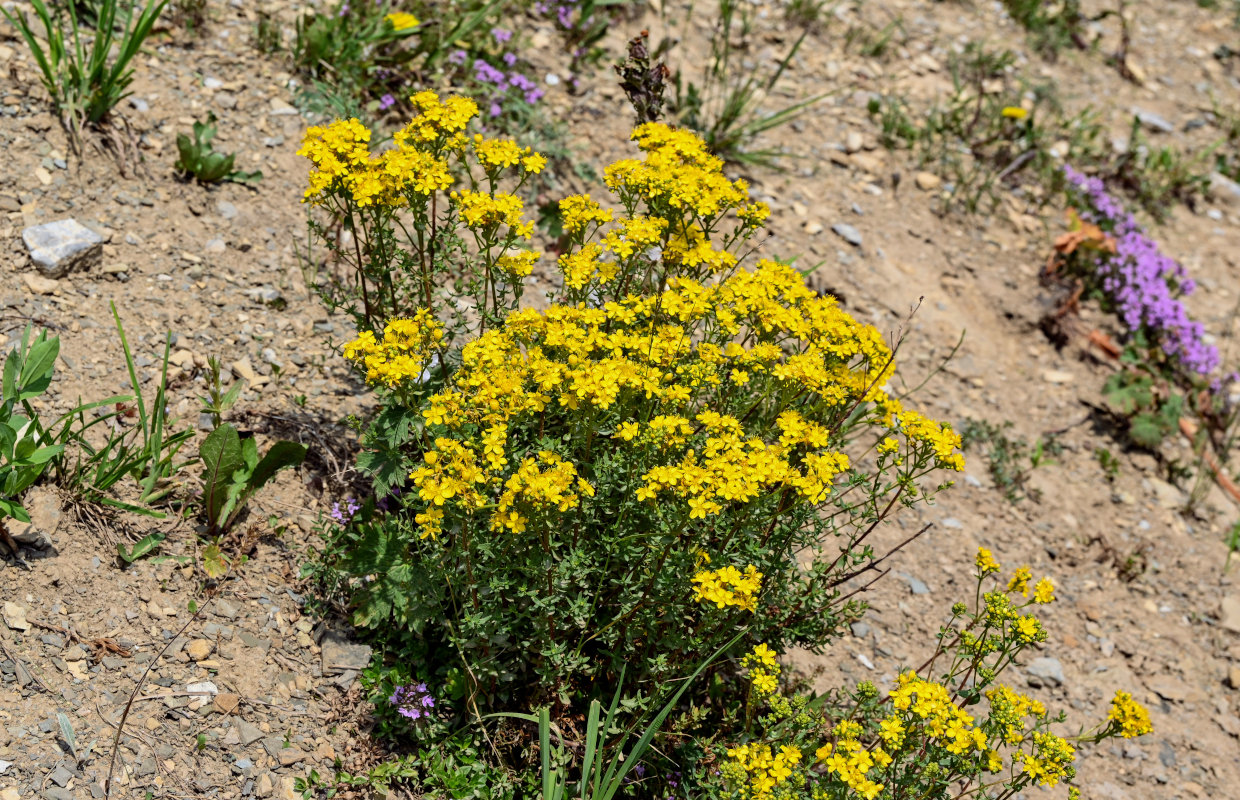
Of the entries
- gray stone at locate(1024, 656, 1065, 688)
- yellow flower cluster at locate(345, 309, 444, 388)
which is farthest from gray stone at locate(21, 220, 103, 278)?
gray stone at locate(1024, 656, 1065, 688)

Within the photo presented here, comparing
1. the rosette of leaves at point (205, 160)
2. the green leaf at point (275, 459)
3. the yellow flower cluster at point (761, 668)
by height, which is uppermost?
the rosette of leaves at point (205, 160)

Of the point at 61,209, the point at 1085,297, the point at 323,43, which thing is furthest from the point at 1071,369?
the point at 61,209

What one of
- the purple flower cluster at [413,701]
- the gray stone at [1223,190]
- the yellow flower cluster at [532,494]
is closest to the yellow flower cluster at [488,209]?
the yellow flower cluster at [532,494]

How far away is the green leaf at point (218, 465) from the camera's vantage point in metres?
3.27

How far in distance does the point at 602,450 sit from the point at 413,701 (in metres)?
1.03

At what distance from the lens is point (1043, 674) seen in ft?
13.9

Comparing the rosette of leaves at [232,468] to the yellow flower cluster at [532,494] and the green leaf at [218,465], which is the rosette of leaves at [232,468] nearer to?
the green leaf at [218,465]

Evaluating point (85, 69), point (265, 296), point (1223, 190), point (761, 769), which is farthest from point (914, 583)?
point (1223, 190)

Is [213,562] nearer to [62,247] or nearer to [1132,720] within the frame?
[62,247]

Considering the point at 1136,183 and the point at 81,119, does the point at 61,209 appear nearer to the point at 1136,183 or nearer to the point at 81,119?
the point at 81,119

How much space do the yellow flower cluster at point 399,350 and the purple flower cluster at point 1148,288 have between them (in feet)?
15.5

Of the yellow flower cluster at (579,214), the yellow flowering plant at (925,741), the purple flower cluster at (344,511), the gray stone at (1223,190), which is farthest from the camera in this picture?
the gray stone at (1223,190)

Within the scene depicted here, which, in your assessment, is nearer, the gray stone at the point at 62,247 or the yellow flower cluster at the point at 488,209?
the yellow flower cluster at the point at 488,209

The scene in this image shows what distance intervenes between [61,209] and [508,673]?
9.34 ft
